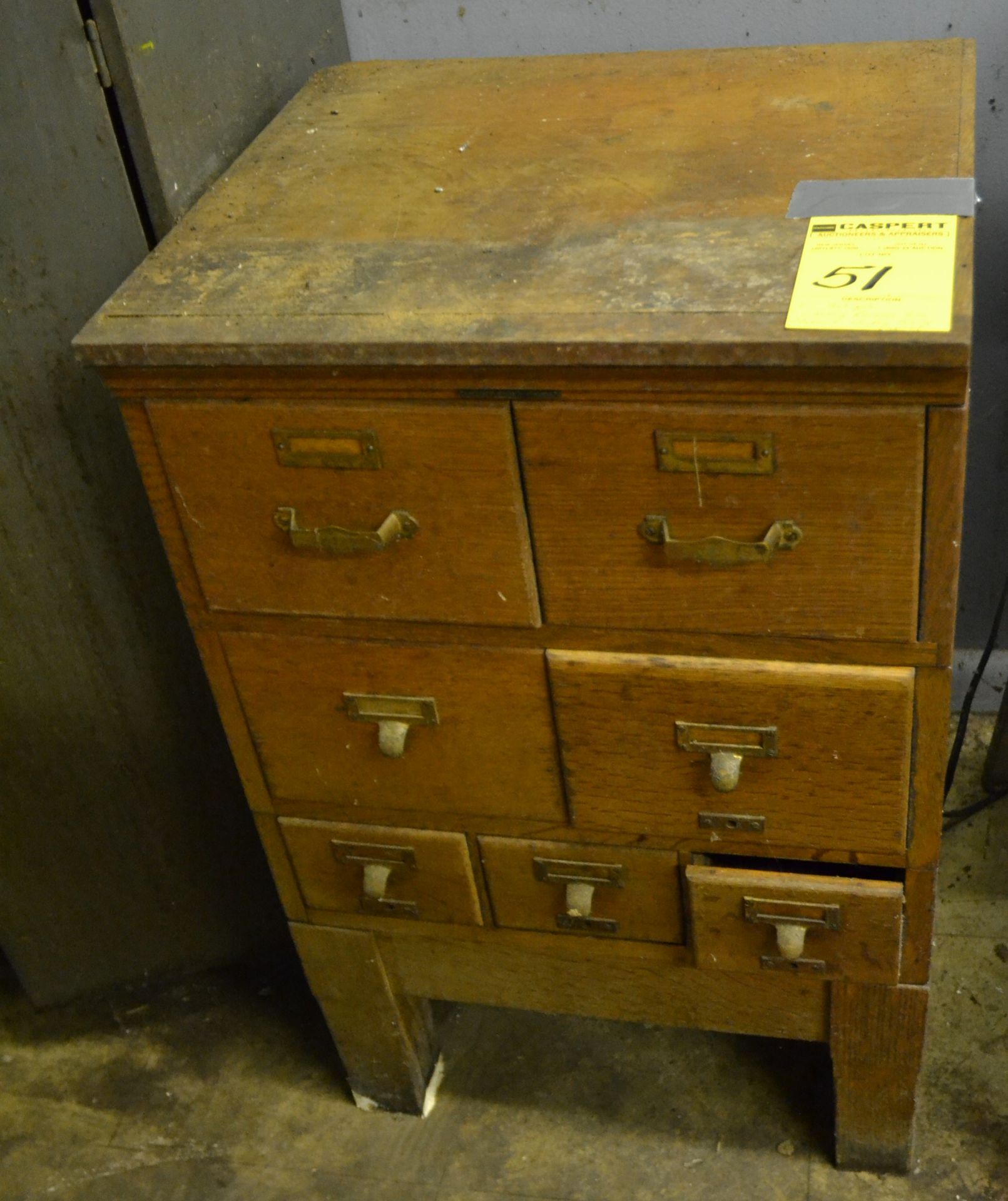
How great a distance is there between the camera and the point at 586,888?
140 cm

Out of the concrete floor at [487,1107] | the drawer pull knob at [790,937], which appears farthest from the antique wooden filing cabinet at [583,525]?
the concrete floor at [487,1107]

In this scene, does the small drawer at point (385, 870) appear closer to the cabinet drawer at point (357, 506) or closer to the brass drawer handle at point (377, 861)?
the brass drawer handle at point (377, 861)

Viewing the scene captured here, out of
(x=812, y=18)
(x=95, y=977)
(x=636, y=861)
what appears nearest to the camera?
(x=636, y=861)

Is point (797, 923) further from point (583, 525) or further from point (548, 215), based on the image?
point (548, 215)

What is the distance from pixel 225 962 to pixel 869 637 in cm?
119

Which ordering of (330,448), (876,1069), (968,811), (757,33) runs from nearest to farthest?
(330,448) → (876,1069) → (757,33) → (968,811)

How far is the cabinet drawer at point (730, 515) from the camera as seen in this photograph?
3.45 feet

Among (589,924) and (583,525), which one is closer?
(583,525)

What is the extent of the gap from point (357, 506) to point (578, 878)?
1.56 feet

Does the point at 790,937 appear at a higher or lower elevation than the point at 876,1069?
higher

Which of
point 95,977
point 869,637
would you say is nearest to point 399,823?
point 869,637

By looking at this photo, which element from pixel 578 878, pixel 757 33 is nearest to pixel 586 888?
pixel 578 878

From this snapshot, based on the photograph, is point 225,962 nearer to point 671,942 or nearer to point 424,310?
point 671,942

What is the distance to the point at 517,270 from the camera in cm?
116
